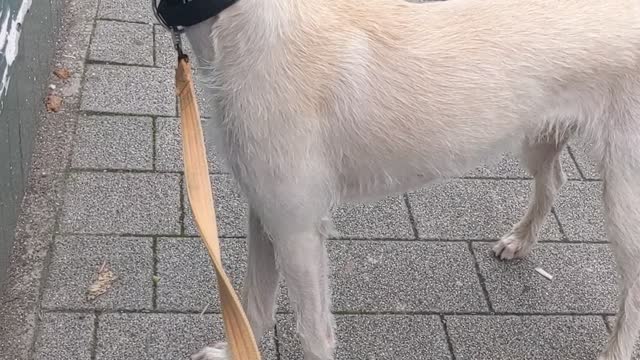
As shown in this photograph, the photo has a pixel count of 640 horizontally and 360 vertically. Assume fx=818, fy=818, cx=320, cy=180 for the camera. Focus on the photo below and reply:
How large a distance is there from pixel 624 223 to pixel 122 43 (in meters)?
2.99

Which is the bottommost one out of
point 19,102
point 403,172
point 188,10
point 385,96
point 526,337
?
point 526,337

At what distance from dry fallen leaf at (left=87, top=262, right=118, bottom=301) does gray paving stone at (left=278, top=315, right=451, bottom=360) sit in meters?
0.68

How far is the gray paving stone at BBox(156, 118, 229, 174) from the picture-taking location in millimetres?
3797

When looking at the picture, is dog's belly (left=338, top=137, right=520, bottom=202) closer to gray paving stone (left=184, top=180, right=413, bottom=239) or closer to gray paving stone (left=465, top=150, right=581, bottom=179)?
gray paving stone (left=184, top=180, right=413, bottom=239)

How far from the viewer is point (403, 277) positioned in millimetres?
3389

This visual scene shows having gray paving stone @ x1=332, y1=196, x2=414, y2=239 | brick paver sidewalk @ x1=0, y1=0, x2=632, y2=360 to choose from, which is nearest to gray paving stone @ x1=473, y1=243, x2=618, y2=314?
brick paver sidewalk @ x1=0, y1=0, x2=632, y2=360

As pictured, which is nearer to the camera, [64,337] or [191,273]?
[64,337]

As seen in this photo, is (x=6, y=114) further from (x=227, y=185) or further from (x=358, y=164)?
(x=358, y=164)

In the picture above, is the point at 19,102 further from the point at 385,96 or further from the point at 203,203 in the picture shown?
the point at 385,96

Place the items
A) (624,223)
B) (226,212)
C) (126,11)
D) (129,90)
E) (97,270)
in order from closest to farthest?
(624,223) < (97,270) < (226,212) < (129,90) < (126,11)

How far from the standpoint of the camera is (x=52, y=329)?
295cm

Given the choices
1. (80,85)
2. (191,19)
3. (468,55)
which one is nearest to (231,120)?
(191,19)

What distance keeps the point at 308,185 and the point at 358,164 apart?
0.63 feet

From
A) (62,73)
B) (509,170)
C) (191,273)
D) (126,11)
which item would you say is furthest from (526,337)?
(126,11)
